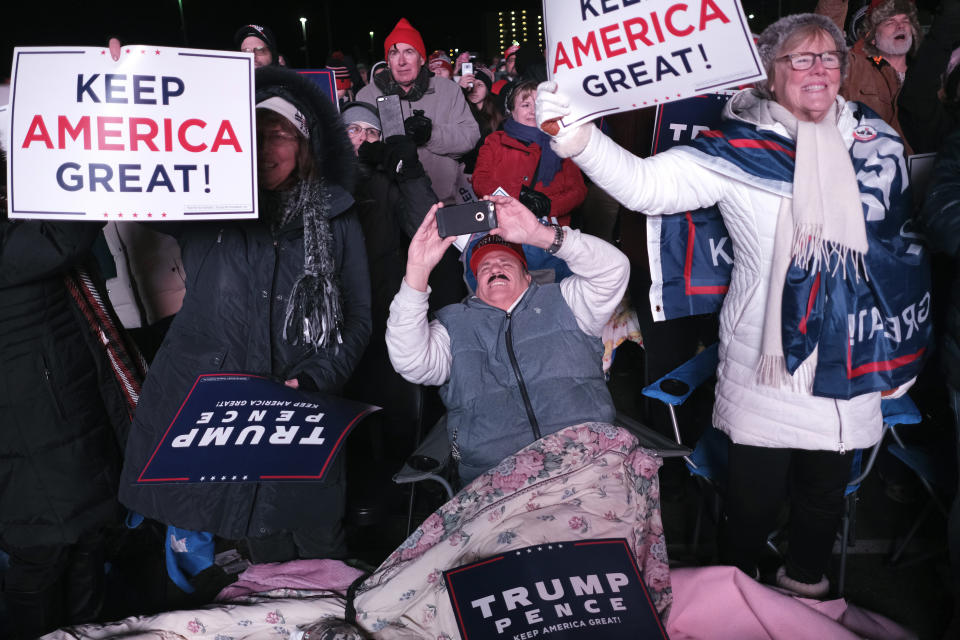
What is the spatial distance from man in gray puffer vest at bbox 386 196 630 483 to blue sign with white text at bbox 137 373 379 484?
399mm

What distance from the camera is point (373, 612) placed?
1942 millimetres

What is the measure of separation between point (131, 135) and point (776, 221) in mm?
1789

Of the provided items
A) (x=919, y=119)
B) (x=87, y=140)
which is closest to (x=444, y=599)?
(x=87, y=140)

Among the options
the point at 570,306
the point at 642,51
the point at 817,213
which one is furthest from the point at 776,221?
the point at 570,306

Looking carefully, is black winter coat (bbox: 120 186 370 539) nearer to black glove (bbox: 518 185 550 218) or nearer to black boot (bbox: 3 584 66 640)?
black boot (bbox: 3 584 66 640)

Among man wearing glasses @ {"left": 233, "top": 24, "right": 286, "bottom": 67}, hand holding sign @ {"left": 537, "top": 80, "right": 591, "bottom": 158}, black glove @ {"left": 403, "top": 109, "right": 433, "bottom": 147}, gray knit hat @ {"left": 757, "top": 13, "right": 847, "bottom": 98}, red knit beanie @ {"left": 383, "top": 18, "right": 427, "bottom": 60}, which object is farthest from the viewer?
red knit beanie @ {"left": 383, "top": 18, "right": 427, "bottom": 60}

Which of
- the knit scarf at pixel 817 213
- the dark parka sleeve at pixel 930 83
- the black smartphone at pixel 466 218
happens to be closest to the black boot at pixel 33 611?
the black smartphone at pixel 466 218

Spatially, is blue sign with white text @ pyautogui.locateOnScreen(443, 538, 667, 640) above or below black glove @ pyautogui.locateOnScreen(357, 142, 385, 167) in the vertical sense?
below

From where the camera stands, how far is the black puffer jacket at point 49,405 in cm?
207

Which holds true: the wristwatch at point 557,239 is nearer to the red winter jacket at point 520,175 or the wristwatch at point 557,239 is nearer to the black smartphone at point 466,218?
the black smartphone at point 466,218

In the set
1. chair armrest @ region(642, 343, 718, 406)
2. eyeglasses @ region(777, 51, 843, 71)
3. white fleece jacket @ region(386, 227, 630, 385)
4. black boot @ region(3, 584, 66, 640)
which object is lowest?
black boot @ region(3, 584, 66, 640)

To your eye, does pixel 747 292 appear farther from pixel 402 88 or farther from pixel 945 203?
pixel 402 88

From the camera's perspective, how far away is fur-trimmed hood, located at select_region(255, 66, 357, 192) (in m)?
2.26

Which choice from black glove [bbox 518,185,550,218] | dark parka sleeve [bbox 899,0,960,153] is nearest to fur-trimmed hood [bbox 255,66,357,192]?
black glove [bbox 518,185,550,218]
